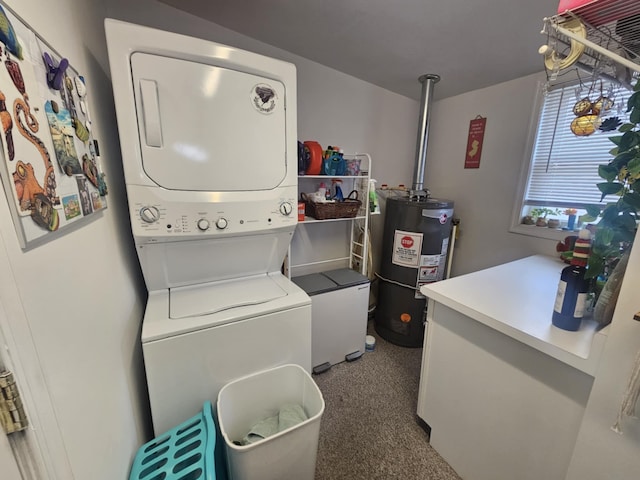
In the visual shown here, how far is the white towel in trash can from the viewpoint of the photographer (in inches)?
42.9

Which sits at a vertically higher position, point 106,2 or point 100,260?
point 106,2

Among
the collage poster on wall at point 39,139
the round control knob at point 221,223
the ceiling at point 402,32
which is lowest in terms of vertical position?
the round control knob at point 221,223

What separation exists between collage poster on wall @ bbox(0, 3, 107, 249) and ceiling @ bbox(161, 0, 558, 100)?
1.09 meters

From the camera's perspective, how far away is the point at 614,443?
72 cm

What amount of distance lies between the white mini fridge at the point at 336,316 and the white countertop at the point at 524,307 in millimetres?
711

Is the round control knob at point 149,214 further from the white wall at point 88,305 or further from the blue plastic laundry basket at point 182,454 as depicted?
the blue plastic laundry basket at point 182,454

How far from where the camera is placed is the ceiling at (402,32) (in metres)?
1.29

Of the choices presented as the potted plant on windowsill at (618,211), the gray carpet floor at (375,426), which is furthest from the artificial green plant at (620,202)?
the gray carpet floor at (375,426)

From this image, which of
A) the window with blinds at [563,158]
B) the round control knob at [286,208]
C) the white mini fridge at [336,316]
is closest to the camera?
the round control knob at [286,208]

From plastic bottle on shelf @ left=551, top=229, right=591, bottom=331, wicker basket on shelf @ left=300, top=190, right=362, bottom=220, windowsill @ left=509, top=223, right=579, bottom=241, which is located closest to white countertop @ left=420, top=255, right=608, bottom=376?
plastic bottle on shelf @ left=551, top=229, right=591, bottom=331

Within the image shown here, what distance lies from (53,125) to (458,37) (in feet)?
6.11

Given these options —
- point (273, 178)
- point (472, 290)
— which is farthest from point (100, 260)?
point (472, 290)

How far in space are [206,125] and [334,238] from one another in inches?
56.8

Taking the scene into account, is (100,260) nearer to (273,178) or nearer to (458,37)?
(273,178)
